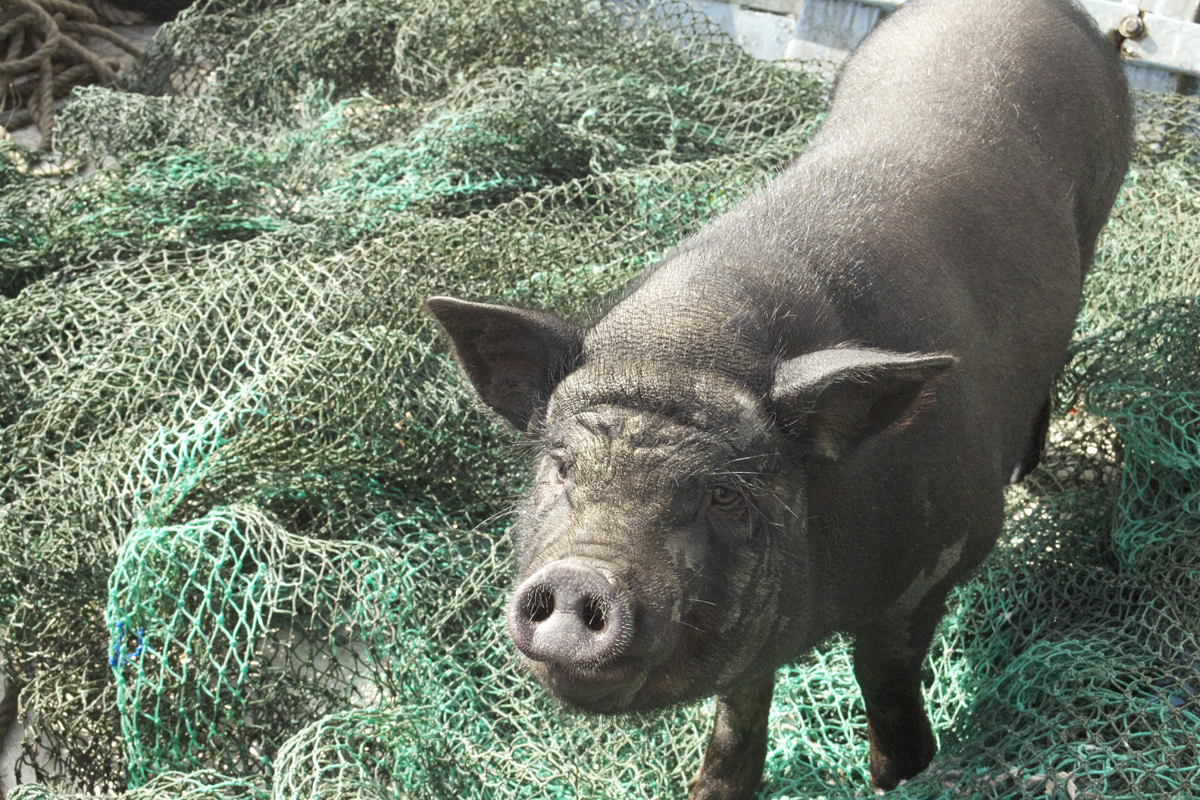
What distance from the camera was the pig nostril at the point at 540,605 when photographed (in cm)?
269

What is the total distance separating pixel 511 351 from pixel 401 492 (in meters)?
1.71

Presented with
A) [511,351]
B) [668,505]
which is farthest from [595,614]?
[511,351]

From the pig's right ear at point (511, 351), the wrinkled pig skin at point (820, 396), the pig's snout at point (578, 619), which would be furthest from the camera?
the pig's right ear at point (511, 351)

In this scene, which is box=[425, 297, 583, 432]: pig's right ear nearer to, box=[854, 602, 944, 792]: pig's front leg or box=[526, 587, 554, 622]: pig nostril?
box=[526, 587, 554, 622]: pig nostril

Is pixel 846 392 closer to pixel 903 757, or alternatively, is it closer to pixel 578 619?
pixel 578 619

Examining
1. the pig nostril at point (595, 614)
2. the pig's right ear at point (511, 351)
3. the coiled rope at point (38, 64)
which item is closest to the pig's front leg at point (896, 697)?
the pig's right ear at point (511, 351)

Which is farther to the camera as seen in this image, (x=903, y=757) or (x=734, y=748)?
(x=903, y=757)

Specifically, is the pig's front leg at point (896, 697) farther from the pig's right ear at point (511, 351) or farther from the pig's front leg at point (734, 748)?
the pig's right ear at point (511, 351)

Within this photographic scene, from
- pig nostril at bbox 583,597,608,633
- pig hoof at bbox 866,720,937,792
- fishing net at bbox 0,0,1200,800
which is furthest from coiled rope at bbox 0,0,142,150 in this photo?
pig nostril at bbox 583,597,608,633

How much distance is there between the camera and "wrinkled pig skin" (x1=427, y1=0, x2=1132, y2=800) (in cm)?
287

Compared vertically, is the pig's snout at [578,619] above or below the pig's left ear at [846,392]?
below

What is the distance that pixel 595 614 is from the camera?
266 centimetres

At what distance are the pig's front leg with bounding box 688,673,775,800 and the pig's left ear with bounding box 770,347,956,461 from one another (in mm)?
1137

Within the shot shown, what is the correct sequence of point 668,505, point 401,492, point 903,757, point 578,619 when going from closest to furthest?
point 578,619, point 668,505, point 903,757, point 401,492
